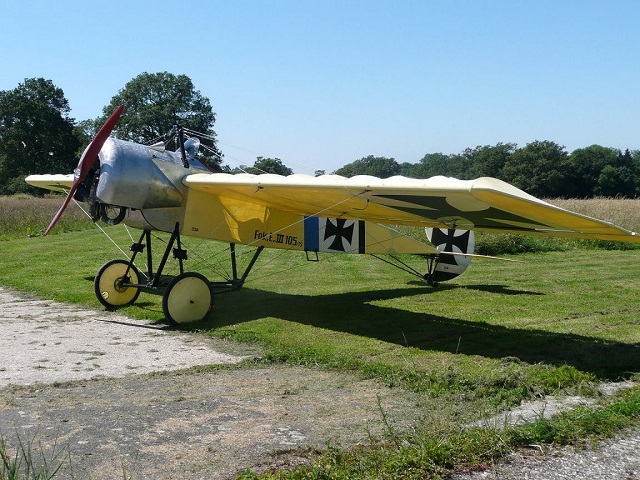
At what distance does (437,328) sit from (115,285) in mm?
5157

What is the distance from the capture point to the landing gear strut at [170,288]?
8.91m

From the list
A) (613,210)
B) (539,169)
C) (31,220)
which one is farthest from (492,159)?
(31,220)

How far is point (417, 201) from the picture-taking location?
23.4ft

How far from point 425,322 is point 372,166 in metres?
32.4

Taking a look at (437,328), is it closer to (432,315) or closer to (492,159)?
(432,315)

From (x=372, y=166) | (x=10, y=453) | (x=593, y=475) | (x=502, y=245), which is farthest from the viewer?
(x=372, y=166)

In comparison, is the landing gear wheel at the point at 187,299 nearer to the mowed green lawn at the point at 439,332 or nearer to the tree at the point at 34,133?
the mowed green lawn at the point at 439,332

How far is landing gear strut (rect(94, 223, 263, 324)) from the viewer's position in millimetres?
8914

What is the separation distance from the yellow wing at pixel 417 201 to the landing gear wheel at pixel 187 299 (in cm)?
137

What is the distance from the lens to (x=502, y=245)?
60.4 ft

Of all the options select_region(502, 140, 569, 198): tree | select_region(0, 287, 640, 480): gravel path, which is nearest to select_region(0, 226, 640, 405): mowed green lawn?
select_region(0, 287, 640, 480): gravel path

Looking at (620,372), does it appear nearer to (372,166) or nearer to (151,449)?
(151,449)

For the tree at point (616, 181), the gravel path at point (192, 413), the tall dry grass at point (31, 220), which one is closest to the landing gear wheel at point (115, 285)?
the gravel path at point (192, 413)

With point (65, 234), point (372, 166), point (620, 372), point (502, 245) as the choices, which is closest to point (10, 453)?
point (620, 372)
